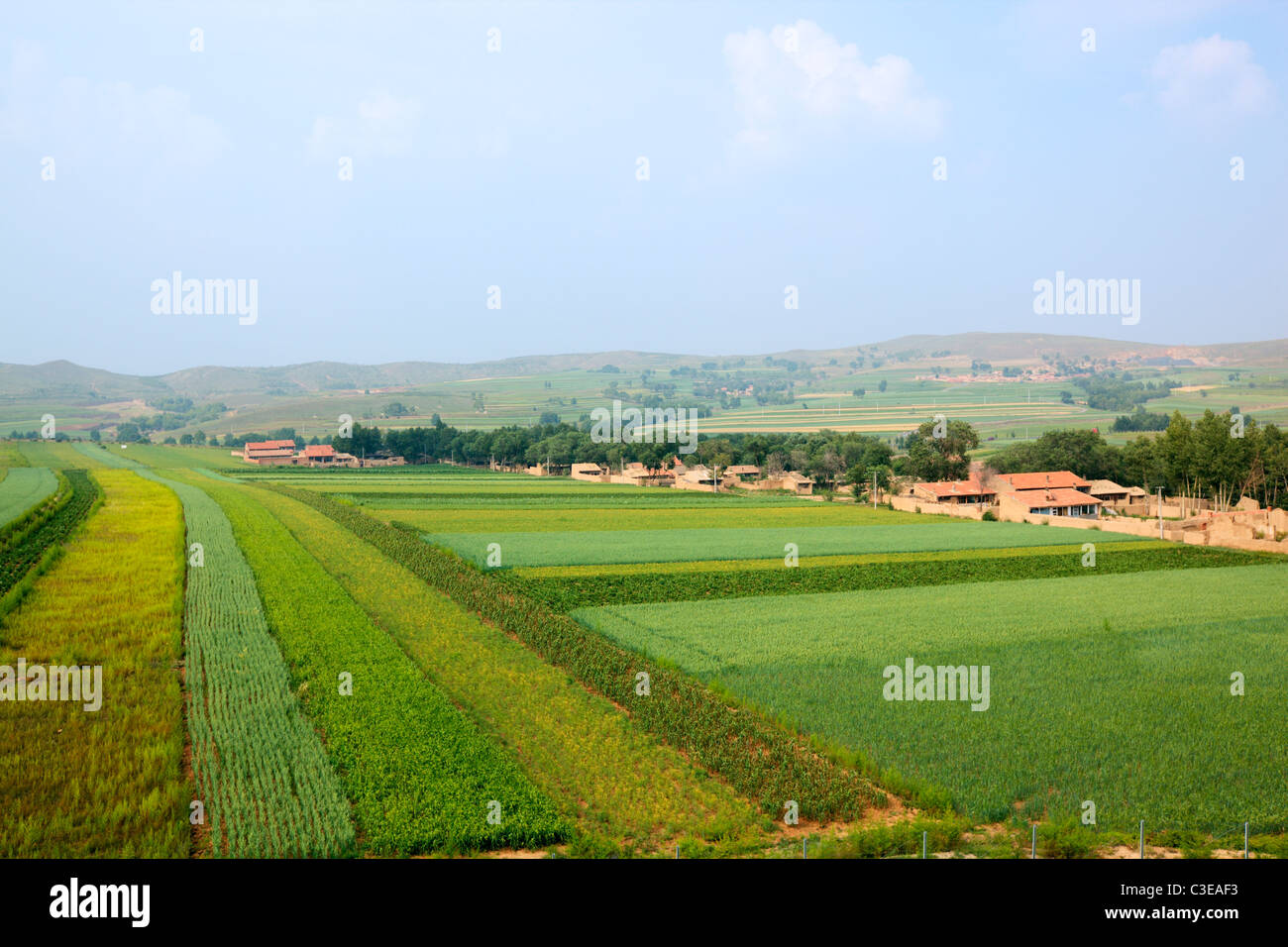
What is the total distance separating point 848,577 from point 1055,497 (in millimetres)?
38823

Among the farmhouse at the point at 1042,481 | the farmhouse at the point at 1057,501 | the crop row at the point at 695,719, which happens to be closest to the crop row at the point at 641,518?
the farmhouse at the point at 1057,501

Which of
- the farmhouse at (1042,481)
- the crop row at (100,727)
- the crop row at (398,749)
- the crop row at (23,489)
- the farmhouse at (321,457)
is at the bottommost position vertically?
the crop row at (398,749)

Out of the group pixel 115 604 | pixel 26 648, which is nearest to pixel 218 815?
pixel 26 648

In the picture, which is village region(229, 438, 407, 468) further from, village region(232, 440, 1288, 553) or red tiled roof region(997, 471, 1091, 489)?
red tiled roof region(997, 471, 1091, 489)

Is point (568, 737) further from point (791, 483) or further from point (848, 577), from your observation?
point (791, 483)

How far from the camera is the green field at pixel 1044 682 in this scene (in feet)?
42.4

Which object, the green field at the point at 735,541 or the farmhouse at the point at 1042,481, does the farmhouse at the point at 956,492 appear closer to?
the farmhouse at the point at 1042,481

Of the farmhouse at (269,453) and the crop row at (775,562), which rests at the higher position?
the farmhouse at (269,453)

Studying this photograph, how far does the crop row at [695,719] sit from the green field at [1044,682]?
930 millimetres

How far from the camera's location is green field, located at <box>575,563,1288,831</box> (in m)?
12.9

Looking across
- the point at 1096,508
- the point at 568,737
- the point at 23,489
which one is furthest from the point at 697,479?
the point at 568,737
